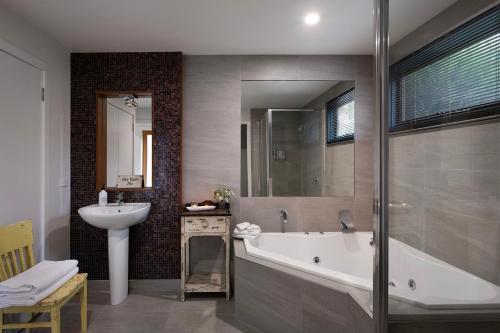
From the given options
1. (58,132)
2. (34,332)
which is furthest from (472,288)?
(58,132)

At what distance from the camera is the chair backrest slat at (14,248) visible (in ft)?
6.10

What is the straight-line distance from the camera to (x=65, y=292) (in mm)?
1755

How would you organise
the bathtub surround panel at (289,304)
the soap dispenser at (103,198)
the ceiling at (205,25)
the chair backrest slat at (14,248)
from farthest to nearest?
1. the soap dispenser at (103,198)
2. the ceiling at (205,25)
3. the chair backrest slat at (14,248)
4. the bathtub surround panel at (289,304)

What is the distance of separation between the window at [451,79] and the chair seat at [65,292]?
1.99 meters

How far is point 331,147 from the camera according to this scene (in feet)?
9.62

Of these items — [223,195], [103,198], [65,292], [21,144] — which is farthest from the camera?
[223,195]

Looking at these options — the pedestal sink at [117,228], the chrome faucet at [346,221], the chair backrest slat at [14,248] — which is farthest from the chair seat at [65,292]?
the chrome faucet at [346,221]

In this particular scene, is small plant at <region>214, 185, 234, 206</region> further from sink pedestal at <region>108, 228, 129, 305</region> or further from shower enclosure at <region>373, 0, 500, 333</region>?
shower enclosure at <region>373, 0, 500, 333</region>

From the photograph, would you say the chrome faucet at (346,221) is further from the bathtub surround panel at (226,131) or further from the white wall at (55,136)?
the white wall at (55,136)

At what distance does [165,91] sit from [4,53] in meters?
1.21

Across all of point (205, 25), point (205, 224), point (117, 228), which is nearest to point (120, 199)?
point (117, 228)

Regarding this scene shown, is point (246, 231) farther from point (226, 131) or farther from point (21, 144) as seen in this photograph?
point (21, 144)

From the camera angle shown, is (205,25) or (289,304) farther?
(205,25)

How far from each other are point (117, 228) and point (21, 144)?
38.3 inches
